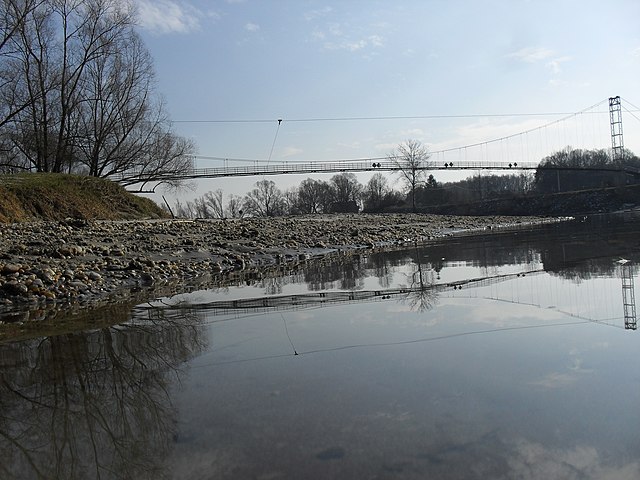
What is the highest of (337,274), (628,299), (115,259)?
(115,259)

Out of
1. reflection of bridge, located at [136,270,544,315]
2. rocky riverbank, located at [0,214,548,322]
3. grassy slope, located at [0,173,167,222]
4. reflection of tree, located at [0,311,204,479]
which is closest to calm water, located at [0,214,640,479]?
reflection of tree, located at [0,311,204,479]

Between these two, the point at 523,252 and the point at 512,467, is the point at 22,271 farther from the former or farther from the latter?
the point at 523,252

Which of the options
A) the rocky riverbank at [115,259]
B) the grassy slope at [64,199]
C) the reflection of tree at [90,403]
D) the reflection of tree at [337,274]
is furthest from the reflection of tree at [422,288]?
the grassy slope at [64,199]

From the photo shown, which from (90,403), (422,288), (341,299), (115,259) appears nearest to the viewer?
(90,403)

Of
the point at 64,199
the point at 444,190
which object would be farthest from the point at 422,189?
the point at 64,199

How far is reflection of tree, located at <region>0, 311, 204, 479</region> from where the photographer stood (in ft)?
7.50

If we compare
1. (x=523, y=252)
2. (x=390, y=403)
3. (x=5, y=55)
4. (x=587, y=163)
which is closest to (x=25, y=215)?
(x=5, y=55)

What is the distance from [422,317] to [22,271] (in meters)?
5.89

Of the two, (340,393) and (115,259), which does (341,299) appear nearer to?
(340,393)

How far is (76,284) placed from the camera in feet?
24.7

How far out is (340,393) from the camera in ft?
9.81

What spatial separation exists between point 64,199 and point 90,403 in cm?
1721

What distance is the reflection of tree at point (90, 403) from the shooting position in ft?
7.50

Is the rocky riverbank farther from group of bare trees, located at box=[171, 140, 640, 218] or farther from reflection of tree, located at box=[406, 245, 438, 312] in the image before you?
group of bare trees, located at box=[171, 140, 640, 218]
